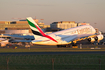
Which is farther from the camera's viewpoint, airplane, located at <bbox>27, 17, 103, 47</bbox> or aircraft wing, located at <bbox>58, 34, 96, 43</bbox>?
aircraft wing, located at <bbox>58, 34, 96, 43</bbox>

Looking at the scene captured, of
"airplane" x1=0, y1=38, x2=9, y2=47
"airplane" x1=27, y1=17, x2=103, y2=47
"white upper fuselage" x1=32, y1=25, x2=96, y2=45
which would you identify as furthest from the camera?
"airplane" x1=0, y1=38, x2=9, y2=47

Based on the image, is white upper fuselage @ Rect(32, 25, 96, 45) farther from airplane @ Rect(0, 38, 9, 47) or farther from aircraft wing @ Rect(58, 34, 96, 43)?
airplane @ Rect(0, 38, 9, 47)

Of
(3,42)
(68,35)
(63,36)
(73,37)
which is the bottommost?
(3,42)

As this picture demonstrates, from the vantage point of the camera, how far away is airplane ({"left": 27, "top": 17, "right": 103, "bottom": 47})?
61250 mm

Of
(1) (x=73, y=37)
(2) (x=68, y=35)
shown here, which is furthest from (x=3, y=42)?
(1) (x=73, y=37)

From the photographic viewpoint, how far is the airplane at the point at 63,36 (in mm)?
61250

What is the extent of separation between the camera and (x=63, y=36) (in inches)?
2685
